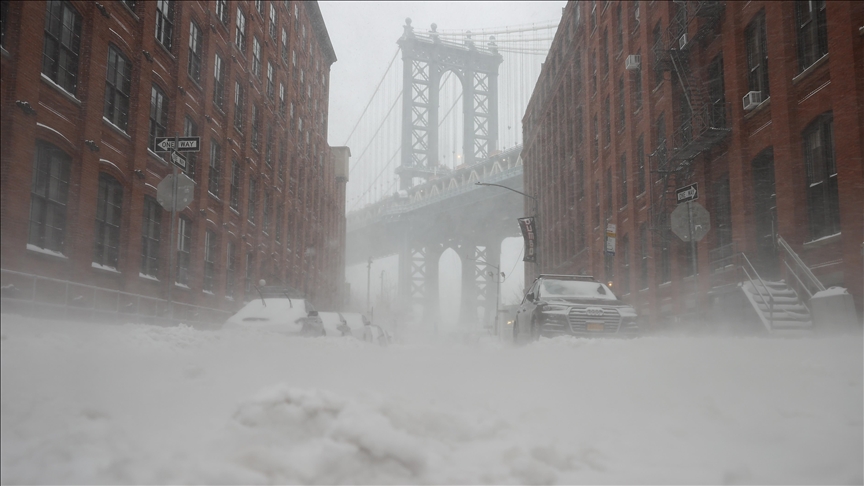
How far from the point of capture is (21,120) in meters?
7.91

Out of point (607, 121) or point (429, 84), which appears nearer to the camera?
point (429, 84)

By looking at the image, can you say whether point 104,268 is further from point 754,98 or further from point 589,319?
point 754,98

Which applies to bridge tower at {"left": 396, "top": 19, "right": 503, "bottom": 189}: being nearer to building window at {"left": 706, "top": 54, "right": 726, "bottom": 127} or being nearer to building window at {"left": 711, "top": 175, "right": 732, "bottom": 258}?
building window at {"left": 706, "top": 54, "right": 726, "bottom": 127}

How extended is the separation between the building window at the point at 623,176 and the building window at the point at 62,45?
22510mm

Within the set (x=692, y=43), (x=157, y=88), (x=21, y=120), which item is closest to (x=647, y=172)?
(x=692, y=43)

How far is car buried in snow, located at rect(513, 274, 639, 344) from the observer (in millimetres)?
12820

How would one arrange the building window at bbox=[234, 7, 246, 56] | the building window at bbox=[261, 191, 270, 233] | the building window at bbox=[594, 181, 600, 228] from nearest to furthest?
the building window at bbox=[234, 7, 246, 56] < the building window at bbox=[261, 191, 270, 233] < the building window at bbox=[594, 181, 600, 228]

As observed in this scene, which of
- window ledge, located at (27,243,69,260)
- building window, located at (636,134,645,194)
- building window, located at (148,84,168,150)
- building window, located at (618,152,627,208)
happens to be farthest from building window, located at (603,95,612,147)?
window ledge, located at (27,243,69,260)

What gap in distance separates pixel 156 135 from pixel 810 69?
1485cm

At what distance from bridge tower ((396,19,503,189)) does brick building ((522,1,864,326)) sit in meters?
5.10

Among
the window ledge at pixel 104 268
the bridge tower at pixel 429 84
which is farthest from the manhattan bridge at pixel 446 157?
the window ledge at pixel 104 268

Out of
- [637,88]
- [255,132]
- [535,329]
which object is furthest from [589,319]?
[637,88]

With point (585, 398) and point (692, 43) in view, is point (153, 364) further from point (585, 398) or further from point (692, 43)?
point (692, 43)

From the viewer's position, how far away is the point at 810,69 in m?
14.5
